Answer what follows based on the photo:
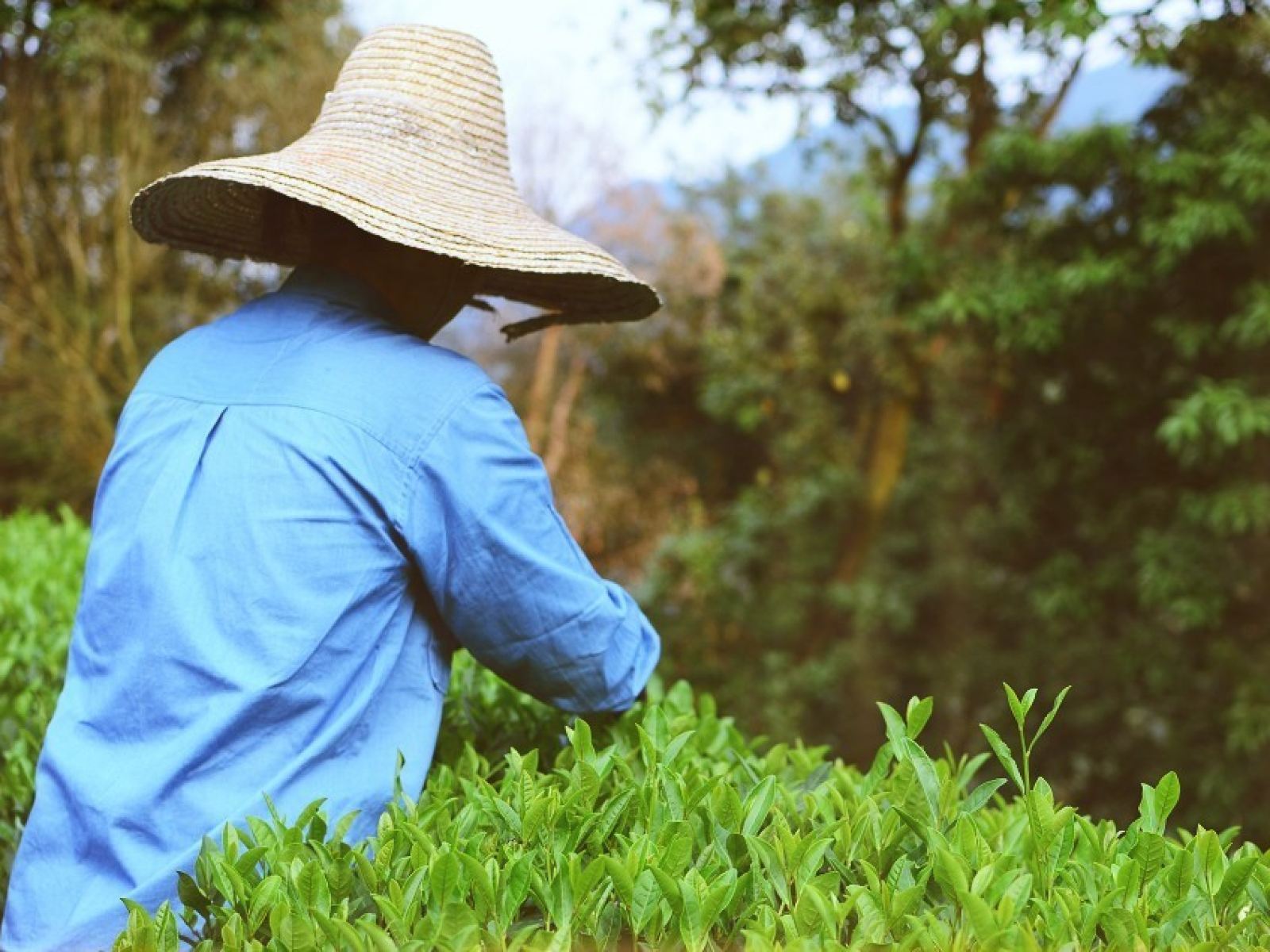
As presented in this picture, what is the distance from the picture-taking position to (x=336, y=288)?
78.4 inches

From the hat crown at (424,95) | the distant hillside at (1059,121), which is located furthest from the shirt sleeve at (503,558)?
the distant hillside at (1059,121)

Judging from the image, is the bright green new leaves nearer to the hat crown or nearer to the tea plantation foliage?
the tea plantation foliage

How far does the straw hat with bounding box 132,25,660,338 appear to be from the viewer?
6.29 feet

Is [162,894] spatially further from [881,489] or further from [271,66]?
[271,66]

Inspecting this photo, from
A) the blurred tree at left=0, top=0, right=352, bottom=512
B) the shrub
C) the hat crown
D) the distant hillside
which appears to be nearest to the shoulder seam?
the hat crown

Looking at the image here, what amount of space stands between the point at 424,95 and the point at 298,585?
0.92 meters

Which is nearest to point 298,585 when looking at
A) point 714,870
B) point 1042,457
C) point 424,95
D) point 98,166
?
point 714,870

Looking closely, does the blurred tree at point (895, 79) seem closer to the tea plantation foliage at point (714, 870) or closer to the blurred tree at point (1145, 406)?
the blurred tree at point (1145, 406)

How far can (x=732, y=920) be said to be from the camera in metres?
1.45

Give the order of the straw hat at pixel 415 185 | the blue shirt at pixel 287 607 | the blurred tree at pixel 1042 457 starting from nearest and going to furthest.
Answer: the blue shirt at pixel 287 607
the straw hat at pixel 415 185
the blurred tree at pixel 1042 457

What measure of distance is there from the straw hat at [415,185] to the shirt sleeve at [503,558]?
0.32 metres

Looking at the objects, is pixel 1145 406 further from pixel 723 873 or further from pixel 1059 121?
pixel 723 873

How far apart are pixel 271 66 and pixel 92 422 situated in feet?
12.7

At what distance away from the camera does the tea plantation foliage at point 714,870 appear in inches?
53.2
